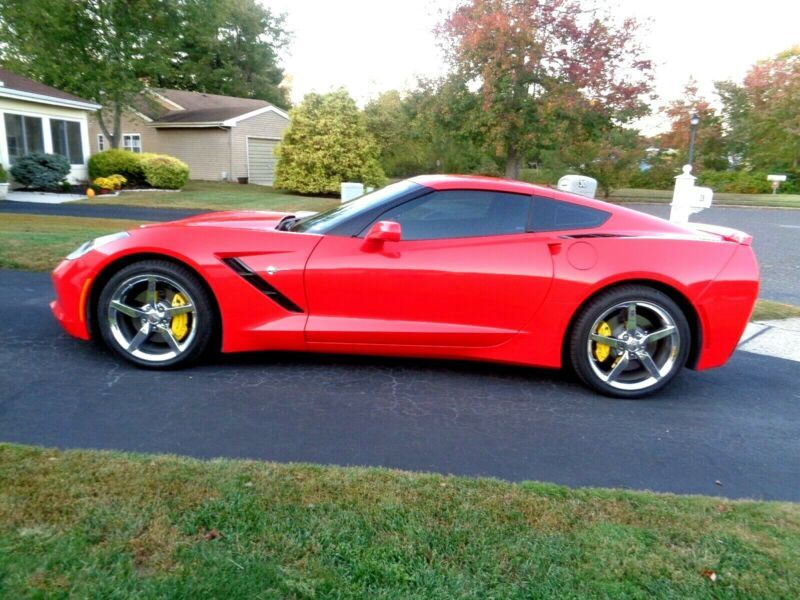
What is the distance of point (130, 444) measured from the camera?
2.93 meters

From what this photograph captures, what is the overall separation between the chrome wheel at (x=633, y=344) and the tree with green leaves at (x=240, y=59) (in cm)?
4133

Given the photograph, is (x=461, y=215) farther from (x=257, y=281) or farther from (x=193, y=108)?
(x=193, y=108)

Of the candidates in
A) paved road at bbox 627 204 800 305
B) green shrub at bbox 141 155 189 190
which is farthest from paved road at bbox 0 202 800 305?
green shrub at bbox 141 155 189 190

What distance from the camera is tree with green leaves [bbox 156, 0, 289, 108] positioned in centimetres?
4140

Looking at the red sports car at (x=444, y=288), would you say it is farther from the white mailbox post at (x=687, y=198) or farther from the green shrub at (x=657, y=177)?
the green shrub at (x=657, y=177)

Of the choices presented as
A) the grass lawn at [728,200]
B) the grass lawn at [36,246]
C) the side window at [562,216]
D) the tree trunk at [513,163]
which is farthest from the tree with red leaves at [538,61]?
the side window at [562,216]

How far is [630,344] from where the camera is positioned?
3.94m

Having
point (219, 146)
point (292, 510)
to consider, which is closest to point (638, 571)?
point (292, 510)

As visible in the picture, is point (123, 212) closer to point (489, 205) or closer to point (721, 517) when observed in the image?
point (489, 205)

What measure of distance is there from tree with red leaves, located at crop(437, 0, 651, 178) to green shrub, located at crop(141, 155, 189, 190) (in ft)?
37.8

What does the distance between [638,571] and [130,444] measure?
231 cm

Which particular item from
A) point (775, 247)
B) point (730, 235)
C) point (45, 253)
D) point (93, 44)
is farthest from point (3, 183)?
point (775, 247)

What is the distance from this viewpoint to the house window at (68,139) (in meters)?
20.6

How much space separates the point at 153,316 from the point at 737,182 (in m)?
42.3
